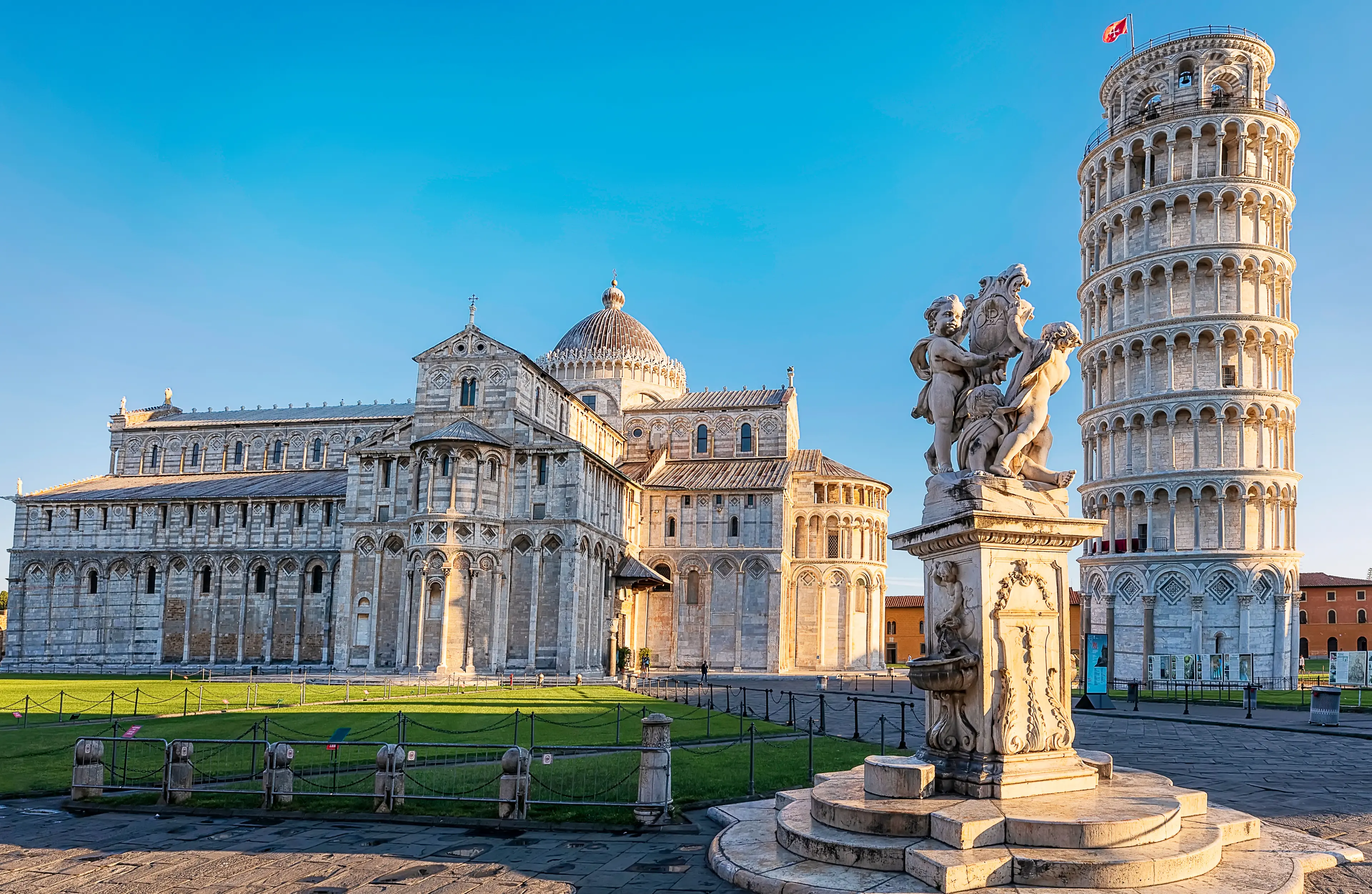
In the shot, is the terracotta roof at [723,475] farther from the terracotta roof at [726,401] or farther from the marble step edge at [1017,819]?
the marble step edge at [1017,819]

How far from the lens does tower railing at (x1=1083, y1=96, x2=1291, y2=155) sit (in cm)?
4700

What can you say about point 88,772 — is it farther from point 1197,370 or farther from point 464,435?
point 1197,370

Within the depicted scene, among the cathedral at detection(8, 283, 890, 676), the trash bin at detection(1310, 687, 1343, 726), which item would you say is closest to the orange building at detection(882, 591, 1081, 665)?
the cathedral at detection(8, 283, 890, 676)

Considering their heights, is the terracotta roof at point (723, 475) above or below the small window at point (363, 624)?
above

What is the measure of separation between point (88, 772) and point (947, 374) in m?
11.8

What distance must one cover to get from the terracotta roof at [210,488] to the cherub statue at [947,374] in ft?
152

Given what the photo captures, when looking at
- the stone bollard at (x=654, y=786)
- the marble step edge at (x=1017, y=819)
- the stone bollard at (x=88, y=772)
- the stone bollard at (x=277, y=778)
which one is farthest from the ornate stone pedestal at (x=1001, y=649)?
the stone bollard at (x=88, y=772)

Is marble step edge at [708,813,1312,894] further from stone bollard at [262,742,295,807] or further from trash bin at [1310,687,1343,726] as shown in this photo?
trash bin at [1310,687,1343,726]

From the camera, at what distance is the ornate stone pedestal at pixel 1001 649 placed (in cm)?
897

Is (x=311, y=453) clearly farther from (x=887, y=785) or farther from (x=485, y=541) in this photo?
(x=887, y=785)

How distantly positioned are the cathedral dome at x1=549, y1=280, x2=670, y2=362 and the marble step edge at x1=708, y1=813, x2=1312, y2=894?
57.5 m

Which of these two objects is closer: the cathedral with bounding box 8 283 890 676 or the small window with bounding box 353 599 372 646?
the cathedral with bounding box 8 283 890 676

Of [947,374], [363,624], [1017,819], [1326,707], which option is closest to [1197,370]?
[1326,707]

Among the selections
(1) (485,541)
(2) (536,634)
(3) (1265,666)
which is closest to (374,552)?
(1) (485,541)
